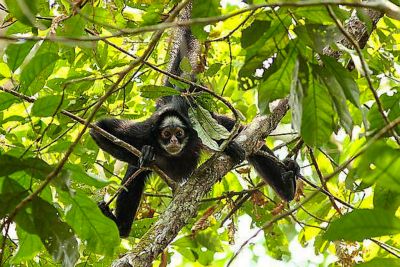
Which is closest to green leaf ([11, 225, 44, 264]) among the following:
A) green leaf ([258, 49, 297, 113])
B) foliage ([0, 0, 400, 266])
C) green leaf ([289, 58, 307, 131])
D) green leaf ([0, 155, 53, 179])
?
foliage ([0, 0, 400, 266])

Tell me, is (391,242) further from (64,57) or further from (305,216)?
(64,57)

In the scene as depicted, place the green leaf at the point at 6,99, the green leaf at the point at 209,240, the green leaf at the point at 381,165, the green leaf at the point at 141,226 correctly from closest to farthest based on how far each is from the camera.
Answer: the green leaf at the point at 381,165, the green leaf at the point at 6,99, the green leaf at the point at 141,226, the green leaf at the point at 209,240

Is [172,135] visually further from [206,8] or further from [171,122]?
[206,8]

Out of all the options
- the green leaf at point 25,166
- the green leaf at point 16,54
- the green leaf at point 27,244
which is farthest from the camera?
the green leaf at point 16,54

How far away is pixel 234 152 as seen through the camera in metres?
3.77

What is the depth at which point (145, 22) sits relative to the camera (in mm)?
3307

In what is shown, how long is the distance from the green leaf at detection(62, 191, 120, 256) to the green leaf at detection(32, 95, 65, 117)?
1.35 feet

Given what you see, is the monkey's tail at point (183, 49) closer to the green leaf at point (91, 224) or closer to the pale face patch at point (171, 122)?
the pale face patch at point (171, 122)

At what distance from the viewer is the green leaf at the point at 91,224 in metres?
2.18

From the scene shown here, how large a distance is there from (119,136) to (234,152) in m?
1.90

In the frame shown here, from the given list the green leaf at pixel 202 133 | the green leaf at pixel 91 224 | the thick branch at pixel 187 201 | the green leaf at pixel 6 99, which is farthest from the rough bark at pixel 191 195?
the green leaf at pixel 6 99

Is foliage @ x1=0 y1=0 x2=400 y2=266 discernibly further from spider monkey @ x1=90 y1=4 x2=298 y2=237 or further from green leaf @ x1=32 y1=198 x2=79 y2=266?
spider monkey @ x1=90 y1=4 x2=298 y2=237

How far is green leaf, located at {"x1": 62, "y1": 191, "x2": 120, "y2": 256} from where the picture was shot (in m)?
2.18

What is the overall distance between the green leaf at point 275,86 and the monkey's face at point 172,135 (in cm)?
309
